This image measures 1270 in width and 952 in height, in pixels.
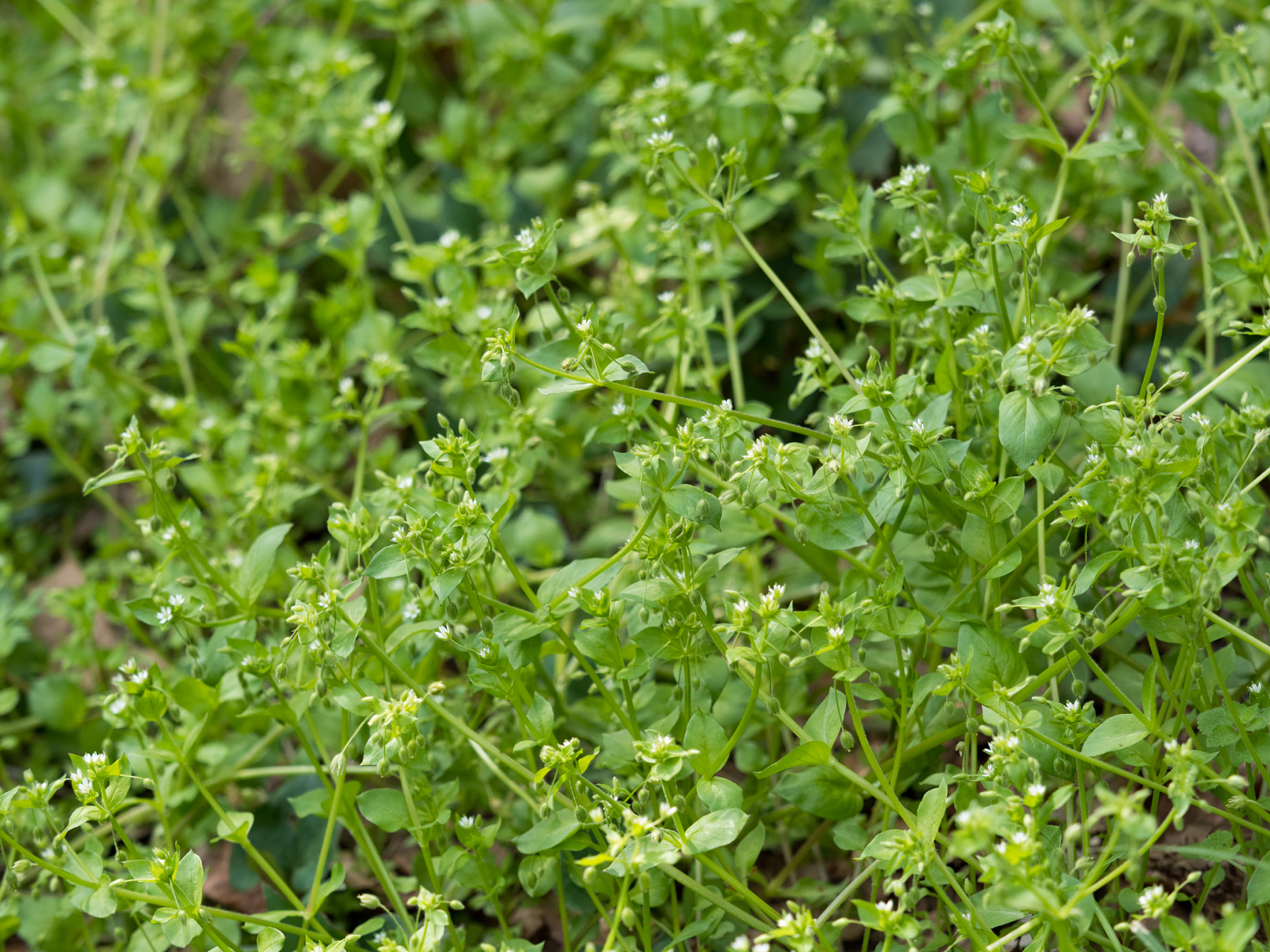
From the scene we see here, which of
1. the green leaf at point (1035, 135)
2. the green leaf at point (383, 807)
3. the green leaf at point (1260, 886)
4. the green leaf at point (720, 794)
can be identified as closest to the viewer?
the green leaf at point (1260, 886)

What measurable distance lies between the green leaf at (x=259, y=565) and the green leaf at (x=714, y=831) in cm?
76

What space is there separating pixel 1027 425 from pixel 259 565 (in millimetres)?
1132

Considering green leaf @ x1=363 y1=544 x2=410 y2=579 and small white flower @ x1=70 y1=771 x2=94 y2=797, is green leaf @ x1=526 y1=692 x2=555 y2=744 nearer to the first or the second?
green leaf @ x1=363 y1=544 x2=410 y2=579

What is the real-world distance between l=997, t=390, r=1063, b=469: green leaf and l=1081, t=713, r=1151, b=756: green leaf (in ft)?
1.09

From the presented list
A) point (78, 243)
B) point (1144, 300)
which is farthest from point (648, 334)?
point (78, 243)

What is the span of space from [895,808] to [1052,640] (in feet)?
0.94

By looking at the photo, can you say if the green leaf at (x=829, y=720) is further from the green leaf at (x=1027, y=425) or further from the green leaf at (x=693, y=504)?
the green leaf at (x=1027, y=425)

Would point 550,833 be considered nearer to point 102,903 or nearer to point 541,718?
point 541,718

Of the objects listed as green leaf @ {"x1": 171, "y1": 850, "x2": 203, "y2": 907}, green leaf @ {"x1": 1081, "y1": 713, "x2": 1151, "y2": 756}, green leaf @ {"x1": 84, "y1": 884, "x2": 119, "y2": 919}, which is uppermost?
green leaf @ {"x1": 1081, "y1": 713, "x2": 1151, "y2": 756}

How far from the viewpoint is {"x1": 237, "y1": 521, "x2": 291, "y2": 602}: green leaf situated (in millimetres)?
1654

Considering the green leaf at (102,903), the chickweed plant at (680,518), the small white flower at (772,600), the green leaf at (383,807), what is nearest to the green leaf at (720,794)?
the chickweed plant at (680,518)

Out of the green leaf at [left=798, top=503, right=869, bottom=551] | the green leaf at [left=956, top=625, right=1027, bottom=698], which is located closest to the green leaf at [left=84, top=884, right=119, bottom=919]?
the green leaf at [left=798, top=503, right=869, bottom=551]

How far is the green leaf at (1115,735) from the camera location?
130cm

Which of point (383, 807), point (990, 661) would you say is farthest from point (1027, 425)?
point (383, 807)
